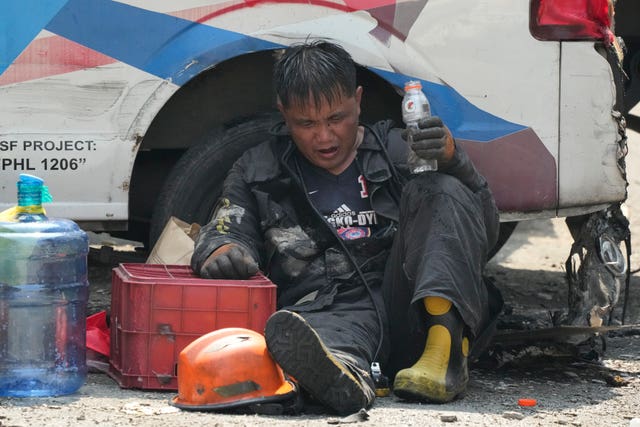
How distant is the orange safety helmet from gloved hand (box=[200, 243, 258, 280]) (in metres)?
0.43

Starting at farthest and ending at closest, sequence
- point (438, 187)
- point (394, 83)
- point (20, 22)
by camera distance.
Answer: point (394, 83)
point (20, 22)
point (438, 187)

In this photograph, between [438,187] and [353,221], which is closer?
[438,187]

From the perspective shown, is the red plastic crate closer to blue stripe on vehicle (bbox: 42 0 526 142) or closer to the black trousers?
the black trousers

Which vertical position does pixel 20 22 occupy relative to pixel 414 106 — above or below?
above

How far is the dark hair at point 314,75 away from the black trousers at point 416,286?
19.2 inches

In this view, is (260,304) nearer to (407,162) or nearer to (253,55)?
(407,162)

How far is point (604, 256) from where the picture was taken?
15.8 ft

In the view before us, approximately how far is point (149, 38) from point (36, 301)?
1.07 m

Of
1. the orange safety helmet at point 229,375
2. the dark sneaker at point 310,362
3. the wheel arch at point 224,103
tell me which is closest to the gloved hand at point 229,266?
the orange safety helmet at point 229,375

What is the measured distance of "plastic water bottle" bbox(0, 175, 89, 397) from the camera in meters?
3.77

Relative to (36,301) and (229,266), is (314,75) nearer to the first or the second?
(229,266)

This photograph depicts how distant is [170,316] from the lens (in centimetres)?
389

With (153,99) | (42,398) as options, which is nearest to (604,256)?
(153,99)

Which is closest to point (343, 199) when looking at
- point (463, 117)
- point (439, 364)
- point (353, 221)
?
point (353, 221)
